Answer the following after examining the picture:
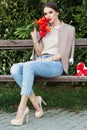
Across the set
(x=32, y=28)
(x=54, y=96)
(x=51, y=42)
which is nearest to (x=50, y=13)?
(x=51, y=42)

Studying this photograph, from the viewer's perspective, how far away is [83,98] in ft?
24.2

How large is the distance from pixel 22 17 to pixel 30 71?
290 centimetres

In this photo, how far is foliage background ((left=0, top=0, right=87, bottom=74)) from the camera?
812 centimetres

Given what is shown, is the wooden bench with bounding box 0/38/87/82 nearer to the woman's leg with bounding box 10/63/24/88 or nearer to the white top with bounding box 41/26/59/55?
the woman's leg with bounding box 10/63/24/88

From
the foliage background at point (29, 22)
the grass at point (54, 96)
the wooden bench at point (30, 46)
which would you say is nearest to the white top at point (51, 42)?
the wooden bench at point (30, 46)

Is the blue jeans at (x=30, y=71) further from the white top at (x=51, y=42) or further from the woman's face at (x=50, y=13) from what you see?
the woman's face at (x=50, y=13)

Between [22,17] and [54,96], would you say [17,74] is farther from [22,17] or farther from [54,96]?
[22,17]

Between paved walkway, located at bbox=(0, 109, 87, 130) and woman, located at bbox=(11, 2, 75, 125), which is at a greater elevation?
woman, located at bbox=(11, 2, 75, 125)

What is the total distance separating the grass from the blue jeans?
2.92 feet

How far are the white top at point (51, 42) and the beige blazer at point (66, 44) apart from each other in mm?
74

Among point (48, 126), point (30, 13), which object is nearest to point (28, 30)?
point (30, 13)

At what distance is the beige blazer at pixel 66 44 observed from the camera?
6.20m

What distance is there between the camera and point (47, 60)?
20.2ft

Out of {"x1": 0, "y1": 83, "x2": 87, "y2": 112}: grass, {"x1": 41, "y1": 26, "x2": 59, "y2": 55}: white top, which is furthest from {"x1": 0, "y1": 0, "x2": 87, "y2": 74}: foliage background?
{"x1": 41, "y1": 26, "x2": 59, "y2": 55}: white top
